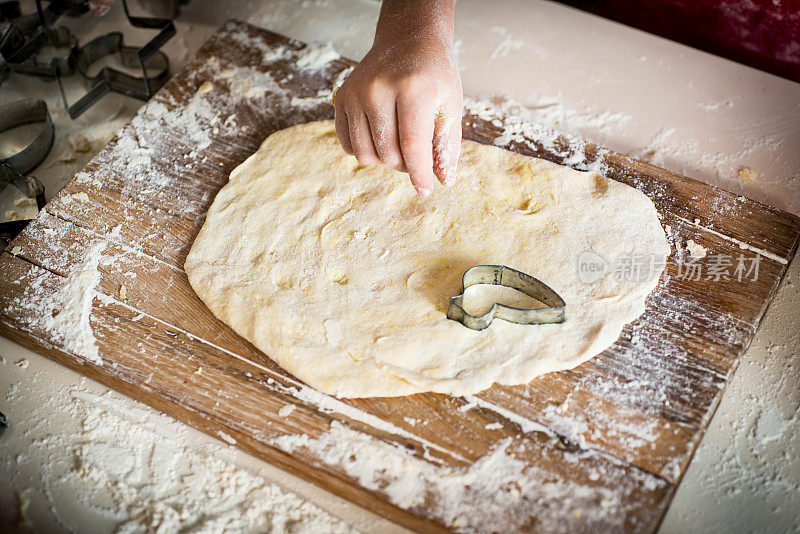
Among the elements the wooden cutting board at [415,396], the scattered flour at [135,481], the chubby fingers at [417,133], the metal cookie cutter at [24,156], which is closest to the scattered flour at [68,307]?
the wooden cutting board at [415,396]

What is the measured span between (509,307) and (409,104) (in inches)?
18.6

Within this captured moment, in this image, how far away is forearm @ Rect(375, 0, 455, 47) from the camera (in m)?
1.36

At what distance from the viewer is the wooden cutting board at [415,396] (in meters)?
1.16

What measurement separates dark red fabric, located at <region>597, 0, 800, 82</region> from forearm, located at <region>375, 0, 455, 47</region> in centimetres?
104

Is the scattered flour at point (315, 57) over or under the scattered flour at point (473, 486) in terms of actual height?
over

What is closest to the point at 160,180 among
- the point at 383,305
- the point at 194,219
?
the point at 194,219

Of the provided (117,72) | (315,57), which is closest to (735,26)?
(315,57)

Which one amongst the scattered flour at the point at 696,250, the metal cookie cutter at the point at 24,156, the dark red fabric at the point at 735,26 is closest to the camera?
the scattered flour at the point at 696,250

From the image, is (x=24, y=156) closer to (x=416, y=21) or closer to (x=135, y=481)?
(x=135, y=481)

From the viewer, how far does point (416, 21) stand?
1.39 metres

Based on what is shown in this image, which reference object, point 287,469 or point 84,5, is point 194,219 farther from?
point 84,5

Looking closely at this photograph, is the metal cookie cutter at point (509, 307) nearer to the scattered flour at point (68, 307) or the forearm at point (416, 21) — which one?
the forearm at point (416, 21)

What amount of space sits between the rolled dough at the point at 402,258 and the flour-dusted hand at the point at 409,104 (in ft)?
0.51

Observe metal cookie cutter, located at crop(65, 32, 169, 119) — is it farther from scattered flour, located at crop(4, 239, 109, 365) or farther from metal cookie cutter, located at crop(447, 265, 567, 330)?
metal cookie cutter, located at crop(447, 265, 567, 330)
